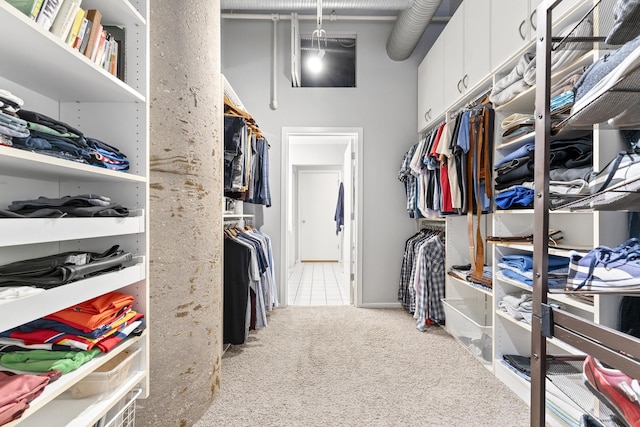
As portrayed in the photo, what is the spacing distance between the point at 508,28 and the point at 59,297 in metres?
2.55

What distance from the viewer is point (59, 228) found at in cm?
97

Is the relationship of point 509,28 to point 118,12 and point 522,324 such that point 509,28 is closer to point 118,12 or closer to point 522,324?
point 522,324

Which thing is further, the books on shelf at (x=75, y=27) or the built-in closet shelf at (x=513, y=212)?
the built-in closet shelf at (x=513, y=212)

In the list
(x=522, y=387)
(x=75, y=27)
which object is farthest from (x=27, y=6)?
(x=522, y=387)

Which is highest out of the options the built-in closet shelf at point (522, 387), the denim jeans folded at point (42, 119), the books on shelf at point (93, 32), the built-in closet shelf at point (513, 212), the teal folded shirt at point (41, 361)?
the books on shelf at point (93, 32)

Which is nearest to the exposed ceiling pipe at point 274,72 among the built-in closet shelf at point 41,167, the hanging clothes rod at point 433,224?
the hanging clothes rod at point 433,224

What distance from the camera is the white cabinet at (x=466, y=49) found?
7.78 ft

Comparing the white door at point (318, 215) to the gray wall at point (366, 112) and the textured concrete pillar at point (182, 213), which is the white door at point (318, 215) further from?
the textured concrete pillar at point (182, 213)

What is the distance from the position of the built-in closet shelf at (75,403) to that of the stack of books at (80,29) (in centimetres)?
100

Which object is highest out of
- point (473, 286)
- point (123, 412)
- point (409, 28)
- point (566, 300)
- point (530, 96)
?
point (409, 28)

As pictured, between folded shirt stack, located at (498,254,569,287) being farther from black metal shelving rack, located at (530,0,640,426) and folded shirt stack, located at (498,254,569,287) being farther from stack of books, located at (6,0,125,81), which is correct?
stack of books, located at (6,0,125,81)

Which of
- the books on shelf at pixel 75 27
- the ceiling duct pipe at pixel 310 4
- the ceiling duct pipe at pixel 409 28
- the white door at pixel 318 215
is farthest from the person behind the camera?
the white door at pixel 318 215

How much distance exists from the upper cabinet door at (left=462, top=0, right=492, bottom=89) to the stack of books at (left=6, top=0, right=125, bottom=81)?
219 cm

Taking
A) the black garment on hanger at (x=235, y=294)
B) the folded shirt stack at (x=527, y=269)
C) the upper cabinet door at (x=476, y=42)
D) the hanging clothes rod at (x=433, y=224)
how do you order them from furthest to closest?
the hanging clothes rod at (x=433, y=224) < the black garment on hanger at (x=235, y=294) < the upper cabinet door at (x=476, y=42) < the folded shirt stack at (x=527, y=269)
